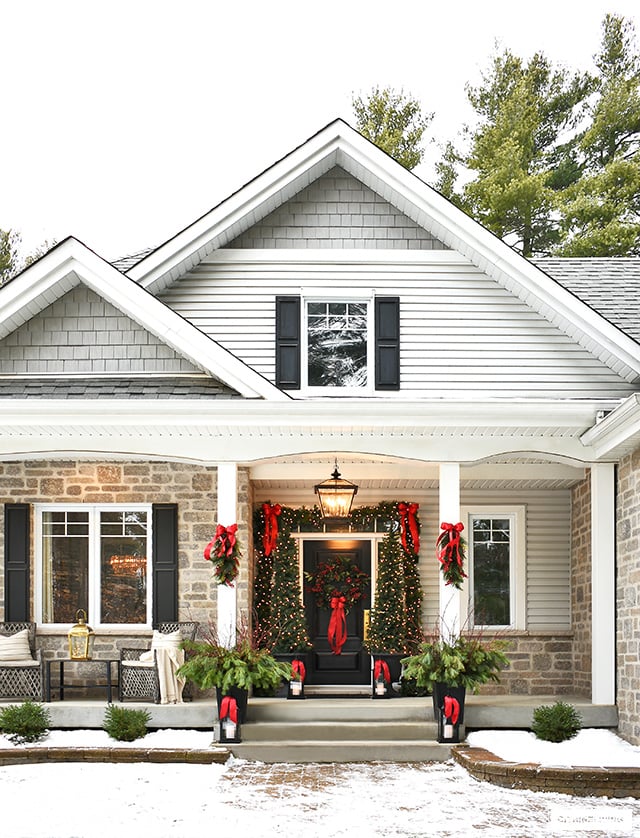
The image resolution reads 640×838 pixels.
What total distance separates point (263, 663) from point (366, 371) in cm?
406

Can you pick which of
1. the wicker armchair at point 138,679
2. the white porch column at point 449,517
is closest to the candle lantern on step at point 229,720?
the wicker armchair at point 138,679

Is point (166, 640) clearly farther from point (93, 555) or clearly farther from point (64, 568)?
point (64, 568)

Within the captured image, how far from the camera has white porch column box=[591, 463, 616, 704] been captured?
1184 centimetres

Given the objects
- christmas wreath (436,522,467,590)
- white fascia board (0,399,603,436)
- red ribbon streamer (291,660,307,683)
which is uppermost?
white fascia board (0,399,603,436)

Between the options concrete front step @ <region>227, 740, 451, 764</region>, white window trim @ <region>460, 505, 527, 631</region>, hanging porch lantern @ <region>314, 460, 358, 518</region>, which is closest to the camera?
concrete front step @ <region>227, 740, 451, 764</region>

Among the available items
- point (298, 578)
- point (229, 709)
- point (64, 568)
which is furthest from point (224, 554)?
point (64, 568)

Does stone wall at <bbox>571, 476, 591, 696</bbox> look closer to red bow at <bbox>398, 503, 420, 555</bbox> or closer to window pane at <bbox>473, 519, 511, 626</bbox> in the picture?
window pane at <bbox>473, 519, 511, 626</bbox>

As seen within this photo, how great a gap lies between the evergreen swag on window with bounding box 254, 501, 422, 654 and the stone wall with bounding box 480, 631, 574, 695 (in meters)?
1.22

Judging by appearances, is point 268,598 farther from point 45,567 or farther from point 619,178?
point 619,178

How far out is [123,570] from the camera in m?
13.8

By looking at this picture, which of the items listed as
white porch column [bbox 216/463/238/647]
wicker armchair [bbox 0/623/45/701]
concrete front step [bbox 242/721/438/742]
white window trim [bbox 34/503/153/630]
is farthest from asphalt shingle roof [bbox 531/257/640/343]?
wicker armchair [bbox 0/623/45/701]

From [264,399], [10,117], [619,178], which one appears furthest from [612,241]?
[10,117]

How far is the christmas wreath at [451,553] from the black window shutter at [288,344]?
2.98 m

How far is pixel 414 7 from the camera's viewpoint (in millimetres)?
35906
